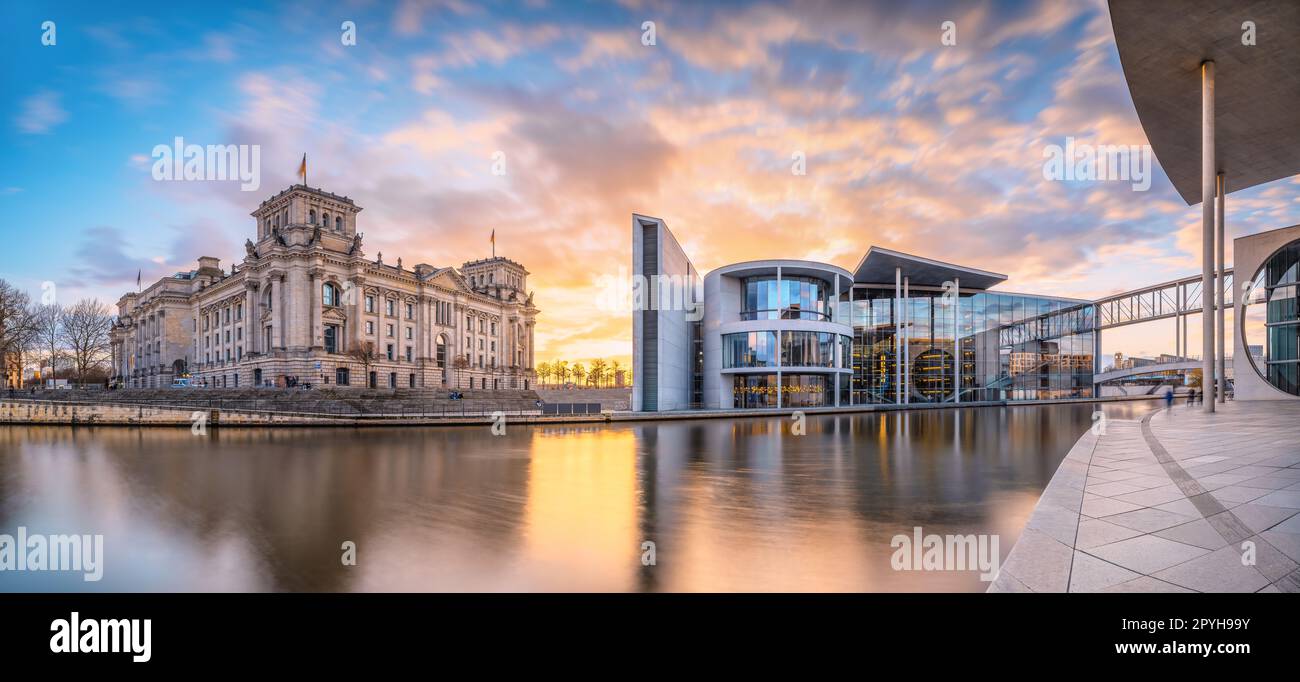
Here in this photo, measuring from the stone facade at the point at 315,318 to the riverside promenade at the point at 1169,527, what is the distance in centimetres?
6299

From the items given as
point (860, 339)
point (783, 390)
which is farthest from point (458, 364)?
point (860, 339)

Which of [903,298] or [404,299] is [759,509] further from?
[404,299]

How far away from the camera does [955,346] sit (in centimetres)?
5559

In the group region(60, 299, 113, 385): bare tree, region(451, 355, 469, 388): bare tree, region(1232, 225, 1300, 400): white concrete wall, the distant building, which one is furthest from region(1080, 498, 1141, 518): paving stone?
region(60, 299, 113, 385): bare tree

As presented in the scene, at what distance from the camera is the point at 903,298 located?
180 ft

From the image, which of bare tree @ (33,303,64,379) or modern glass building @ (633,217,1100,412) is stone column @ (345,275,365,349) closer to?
bare tree @ (33,303,64,379)

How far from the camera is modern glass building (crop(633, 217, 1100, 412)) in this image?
42750 mm

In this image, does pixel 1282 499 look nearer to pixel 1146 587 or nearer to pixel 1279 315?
pixel 1146 587

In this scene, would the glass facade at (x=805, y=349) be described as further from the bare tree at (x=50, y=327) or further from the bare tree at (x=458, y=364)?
the bare tree at (x=50, y=327)

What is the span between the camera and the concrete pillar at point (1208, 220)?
19531mm

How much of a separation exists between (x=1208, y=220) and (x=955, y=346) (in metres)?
37.6

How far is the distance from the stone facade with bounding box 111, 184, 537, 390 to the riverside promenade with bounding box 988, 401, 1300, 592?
6299 cm
